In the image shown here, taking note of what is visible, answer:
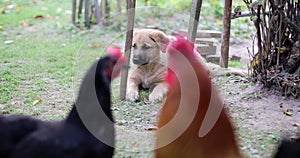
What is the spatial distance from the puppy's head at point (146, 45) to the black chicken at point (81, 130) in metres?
2.93

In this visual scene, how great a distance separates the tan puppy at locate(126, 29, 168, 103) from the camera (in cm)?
614

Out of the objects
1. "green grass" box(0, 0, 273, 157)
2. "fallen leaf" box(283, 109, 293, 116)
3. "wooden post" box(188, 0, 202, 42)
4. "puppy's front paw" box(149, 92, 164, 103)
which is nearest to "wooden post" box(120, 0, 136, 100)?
"green grass" box(0, 0, 273, 157)

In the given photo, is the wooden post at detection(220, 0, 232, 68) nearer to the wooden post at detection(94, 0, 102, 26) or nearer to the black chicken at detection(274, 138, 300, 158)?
the black chicken at detection(274, 138, 300, 158)

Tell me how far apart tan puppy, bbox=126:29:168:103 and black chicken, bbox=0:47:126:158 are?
108 inches

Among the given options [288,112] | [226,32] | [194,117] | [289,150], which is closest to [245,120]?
[288,112]

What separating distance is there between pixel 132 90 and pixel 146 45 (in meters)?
0.71

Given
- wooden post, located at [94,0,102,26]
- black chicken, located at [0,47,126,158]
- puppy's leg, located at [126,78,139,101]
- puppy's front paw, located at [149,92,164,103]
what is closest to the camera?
black chicken, located at [0,47,126,158]

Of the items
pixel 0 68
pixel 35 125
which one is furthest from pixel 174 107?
pixel 0 68

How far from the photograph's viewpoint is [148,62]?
20.9 feet

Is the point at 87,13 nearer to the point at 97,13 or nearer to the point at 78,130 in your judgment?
the point at 97,13

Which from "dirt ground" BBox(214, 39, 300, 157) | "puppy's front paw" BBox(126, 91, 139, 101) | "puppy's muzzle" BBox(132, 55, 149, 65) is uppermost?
"puppy's muzzle" BBox(132, 55, 149, 65)

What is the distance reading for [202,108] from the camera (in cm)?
294

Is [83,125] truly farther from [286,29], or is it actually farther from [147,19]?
[147,19]

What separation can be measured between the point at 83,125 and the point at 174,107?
648 mm
